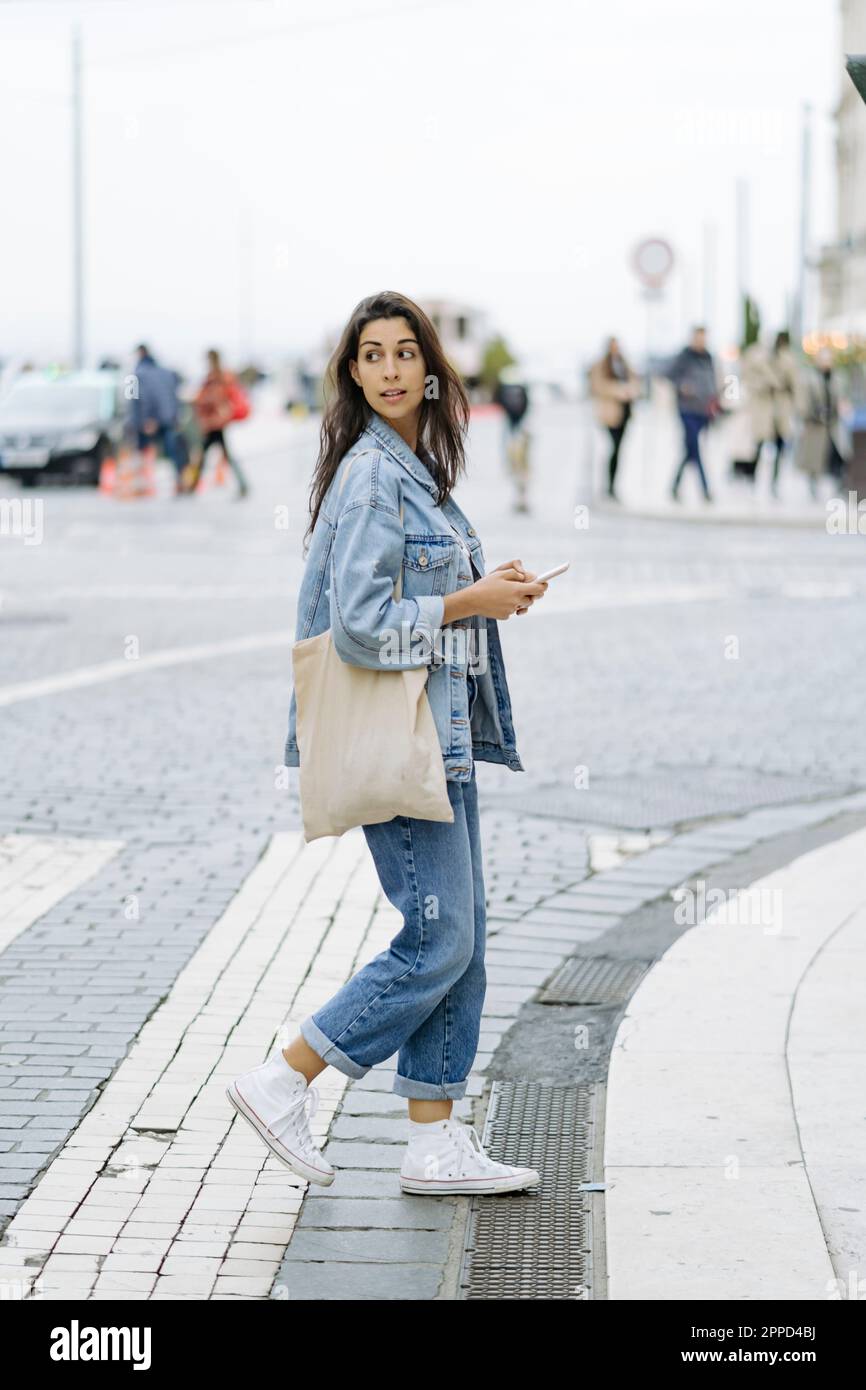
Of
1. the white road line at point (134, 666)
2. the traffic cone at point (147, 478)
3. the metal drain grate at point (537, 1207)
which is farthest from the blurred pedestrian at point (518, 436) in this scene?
the metal drain grate at point (537, 1207)

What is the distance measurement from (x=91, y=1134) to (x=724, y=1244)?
1.42m

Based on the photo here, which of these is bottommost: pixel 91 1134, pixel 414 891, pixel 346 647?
pixel 91 1134

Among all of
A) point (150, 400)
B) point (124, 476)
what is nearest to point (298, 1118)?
point (150, 400)

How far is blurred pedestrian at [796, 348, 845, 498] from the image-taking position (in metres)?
24.3

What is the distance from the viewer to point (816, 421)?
2438 cm

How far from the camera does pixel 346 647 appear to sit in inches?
151

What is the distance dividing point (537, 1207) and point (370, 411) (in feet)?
5.19

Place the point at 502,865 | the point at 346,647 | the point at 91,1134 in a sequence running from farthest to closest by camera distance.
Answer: the point at 502,865 < the point at 91,1134 < the point at 346,647

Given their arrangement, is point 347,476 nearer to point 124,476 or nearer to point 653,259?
point 653,259

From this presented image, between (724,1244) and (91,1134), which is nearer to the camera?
(724,1244)

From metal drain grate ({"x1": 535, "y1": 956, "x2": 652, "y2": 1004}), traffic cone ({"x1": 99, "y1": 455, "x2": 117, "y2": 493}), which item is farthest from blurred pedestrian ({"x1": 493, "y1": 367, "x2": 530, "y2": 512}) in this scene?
metal drain grate ({"x1": 535, "y1": 956, "x2": 652, "y2": 1004})

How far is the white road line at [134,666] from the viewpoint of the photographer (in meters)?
10.9

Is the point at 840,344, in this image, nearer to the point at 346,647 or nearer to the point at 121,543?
the point at 121,543
